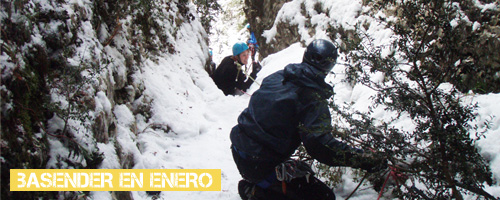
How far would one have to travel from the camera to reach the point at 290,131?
2889 millimetres

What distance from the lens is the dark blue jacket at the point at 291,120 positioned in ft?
8.69

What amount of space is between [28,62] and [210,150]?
9.20ft

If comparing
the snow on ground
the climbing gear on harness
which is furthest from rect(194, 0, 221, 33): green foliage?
the climbing gear on harness

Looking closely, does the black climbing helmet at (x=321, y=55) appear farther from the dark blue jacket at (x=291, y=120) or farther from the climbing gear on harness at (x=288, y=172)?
the climbing gear on harness at (x=288, y=172)

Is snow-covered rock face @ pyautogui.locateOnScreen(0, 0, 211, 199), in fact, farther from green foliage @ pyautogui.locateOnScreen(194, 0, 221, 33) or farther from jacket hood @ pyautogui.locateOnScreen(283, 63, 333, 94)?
green foliage @ pyautogui.locateOnScreen(194, 0, 221, 33)

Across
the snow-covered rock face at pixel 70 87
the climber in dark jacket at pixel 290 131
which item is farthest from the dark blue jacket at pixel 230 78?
the climber in dark jacket at pixel 290 131

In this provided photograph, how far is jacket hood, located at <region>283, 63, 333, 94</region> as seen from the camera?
2805 mm

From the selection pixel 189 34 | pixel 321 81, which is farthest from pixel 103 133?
pixel 189 34

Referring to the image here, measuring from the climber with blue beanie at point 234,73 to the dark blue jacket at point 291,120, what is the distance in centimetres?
493

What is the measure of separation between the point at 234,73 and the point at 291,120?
5364mm

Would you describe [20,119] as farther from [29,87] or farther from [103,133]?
[103,133]

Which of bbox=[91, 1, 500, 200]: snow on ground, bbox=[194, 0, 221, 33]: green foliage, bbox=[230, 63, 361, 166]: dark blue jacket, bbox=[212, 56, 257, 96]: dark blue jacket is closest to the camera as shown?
bbox=[230, 63, 361, 166]: dark blue jacket

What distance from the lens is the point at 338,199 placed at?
341cm

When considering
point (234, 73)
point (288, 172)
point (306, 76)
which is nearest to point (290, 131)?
point (288, 172)
